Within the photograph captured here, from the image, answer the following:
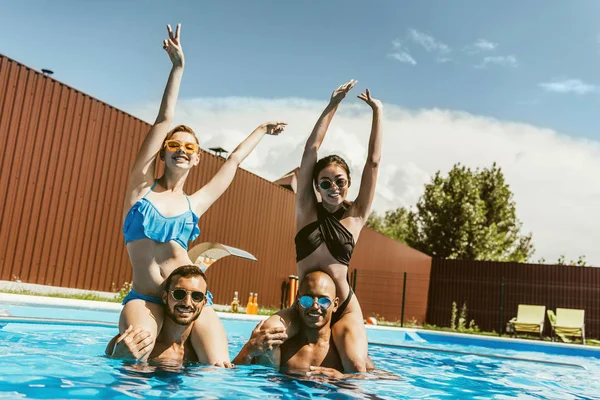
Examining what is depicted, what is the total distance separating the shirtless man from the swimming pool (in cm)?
10

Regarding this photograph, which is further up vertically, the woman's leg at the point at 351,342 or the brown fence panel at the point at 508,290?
the brown fence panel at the point at 508,290

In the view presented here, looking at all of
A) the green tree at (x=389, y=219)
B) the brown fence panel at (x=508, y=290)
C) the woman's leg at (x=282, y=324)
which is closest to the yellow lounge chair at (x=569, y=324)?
the brown fence panel at (x=508, y=290)

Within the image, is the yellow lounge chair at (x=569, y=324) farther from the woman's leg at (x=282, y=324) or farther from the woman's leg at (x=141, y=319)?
the woman's leg at (x=141, y=319)

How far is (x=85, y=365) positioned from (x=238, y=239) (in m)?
9.71

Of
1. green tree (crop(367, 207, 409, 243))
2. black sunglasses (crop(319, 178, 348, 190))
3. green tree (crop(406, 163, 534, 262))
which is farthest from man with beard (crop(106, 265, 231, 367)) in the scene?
green tree (crop(367, 207, 409, 243))

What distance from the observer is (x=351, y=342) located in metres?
3.02

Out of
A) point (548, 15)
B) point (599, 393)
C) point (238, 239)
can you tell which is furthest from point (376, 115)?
point (548, 15)

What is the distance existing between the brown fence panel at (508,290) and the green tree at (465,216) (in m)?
6.79

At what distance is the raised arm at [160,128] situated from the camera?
9.31 feet

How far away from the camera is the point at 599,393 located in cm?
420

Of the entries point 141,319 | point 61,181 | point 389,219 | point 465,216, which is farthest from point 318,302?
point 389,219

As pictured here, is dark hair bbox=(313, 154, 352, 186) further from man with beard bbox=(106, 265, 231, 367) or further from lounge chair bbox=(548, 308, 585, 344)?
lounge chair bbox=(548, 308, 585, 344)

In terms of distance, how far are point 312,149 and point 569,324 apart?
14.1m

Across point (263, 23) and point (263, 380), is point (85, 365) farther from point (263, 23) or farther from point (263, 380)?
point (263, 23)
